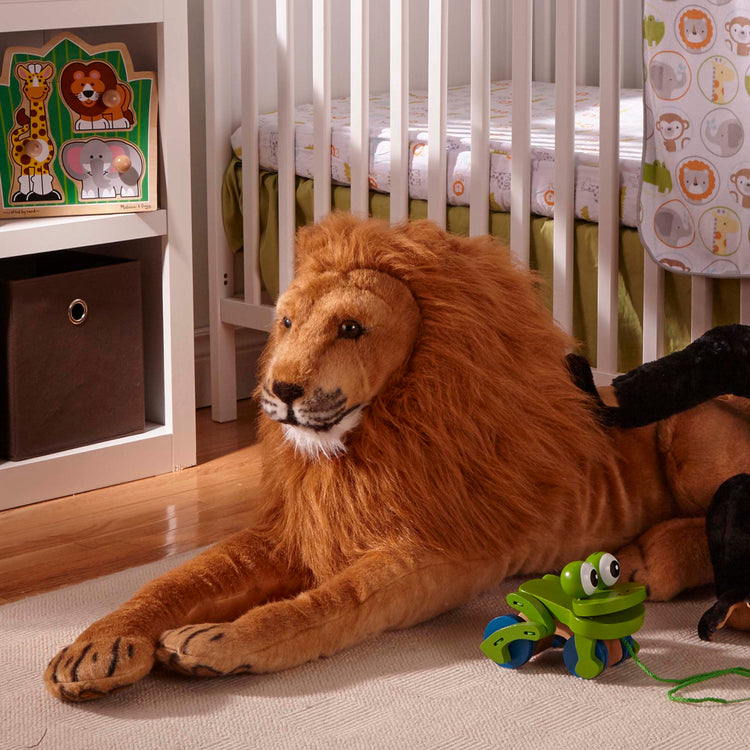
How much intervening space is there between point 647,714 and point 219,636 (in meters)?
0.41

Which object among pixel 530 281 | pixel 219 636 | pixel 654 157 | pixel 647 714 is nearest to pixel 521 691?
Answer: pixel 647 714

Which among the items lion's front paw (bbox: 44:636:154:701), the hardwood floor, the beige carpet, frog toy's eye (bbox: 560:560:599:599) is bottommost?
the beige carpet

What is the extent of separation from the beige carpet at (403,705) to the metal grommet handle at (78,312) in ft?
1.94

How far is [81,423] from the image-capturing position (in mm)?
1771

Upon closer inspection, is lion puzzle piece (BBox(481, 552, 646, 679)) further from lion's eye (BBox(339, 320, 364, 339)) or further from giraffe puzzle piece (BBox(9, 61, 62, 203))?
giraffe puzzle piece (BBox(9, 61, 62, 203))

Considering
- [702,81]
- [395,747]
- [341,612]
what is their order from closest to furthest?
[395,747] → [341,612] → [702,81]

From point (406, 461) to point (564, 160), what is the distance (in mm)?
630

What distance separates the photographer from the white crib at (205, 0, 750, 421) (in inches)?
63.3

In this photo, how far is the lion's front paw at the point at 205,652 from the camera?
107cm

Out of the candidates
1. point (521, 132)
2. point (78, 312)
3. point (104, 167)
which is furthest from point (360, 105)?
point (78, 312)

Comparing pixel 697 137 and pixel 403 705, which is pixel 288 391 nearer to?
pixel 403 705

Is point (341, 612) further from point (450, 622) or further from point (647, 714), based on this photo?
point (647, 714)

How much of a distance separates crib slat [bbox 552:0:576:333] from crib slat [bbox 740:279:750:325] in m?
0.24

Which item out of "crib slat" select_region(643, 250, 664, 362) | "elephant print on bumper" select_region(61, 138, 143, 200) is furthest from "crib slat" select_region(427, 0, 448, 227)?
"elephant print on bumper" select_region(61, 138, 143, 200)
